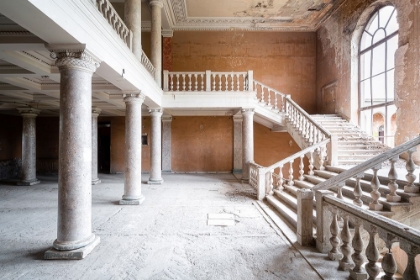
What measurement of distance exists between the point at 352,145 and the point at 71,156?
970 centimetres

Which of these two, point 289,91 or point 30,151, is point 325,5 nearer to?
point 289,91

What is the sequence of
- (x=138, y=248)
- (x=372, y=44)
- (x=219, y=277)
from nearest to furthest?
1. (x=219, y=277)
2. (x=138, y=248)
3. (x=372, y=44)

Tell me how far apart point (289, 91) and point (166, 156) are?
9.16 m

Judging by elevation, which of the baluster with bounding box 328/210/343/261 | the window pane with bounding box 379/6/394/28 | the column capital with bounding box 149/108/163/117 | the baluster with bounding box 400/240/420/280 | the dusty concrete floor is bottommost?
the dusty concrete floor

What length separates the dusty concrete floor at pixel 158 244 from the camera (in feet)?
12.4

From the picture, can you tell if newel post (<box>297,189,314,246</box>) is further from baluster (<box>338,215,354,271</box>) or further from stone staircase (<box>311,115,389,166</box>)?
stone staircase (<box>311,115,389,166</box>)

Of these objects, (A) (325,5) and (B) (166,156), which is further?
(B) (166,156)

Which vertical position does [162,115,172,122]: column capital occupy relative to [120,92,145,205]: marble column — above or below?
above

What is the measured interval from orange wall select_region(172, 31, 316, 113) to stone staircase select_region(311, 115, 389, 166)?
472 centimetres

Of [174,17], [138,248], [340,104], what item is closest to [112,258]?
[138,248]

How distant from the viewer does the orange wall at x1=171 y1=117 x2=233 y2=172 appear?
51.9 feet

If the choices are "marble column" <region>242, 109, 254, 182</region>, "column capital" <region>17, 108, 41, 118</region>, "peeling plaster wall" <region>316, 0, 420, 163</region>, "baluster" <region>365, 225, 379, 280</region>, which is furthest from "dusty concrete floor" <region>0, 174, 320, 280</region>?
"peeling plaster wall" <region>316, 0, 420, 163</region>

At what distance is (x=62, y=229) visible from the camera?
13.7ft

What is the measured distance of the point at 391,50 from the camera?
10.2 metres
